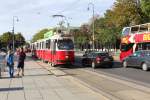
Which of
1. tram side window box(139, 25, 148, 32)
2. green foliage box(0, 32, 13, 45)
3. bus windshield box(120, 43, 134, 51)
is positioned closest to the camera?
tram side window box(139, 25, 148, 32)

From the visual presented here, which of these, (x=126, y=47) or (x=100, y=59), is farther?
(x=126, y=47)

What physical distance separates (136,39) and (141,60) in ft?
19.9

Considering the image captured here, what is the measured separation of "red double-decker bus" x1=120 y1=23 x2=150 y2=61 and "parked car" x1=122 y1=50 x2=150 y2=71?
2.43 m

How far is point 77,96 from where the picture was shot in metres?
15.4

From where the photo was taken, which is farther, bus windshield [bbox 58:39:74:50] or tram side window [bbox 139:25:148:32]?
bus windshield [bbox 58:39:74:50]

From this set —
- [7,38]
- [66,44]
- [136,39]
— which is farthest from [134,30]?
[7,38]

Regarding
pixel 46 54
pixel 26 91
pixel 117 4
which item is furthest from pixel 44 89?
pixel 117 4

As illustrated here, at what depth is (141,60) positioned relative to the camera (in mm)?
33906

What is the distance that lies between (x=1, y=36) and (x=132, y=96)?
164248 millimetres

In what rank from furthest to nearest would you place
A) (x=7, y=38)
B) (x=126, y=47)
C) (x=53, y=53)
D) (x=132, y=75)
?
(x=7, y=38) < (x=126, y=47) < (x=53, y=53) < (x=132, y=75)

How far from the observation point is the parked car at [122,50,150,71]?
3297cm

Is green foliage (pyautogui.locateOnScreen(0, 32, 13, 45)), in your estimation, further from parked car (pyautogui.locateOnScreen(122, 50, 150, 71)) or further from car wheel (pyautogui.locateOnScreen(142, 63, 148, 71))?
car wheel (pyautogui.locateOnScreen(142, 63, 148, 71))

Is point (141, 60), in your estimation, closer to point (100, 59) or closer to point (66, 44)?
point (100, 59)

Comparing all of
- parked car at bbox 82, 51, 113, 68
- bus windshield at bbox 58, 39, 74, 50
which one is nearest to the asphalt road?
parked car at bbox 82, 51, 113, 68
